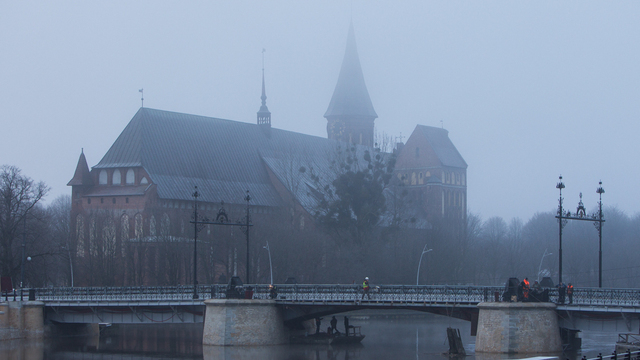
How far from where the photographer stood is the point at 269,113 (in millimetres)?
96688

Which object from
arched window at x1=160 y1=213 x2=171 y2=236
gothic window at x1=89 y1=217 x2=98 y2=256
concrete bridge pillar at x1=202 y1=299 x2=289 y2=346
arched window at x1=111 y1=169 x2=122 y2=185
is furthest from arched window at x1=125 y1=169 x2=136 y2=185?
concrete bridge pillar at x1=202 y1=299 x2=289 y2=346

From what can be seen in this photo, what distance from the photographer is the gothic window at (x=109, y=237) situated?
226 ft

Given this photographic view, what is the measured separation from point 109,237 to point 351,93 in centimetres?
5234

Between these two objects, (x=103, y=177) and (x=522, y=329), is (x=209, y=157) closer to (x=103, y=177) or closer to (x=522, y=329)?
(x=103, y=177)

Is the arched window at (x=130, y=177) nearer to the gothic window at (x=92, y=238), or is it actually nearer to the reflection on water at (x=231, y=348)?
the gothic window at (x=92, y=238)

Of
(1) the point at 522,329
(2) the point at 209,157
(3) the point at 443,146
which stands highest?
(3) the point at 443,146

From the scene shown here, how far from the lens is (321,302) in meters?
41.5

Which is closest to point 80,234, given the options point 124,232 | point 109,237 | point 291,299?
point 109,237

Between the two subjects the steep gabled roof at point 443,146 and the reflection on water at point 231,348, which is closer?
the reflection on water at point 231,348

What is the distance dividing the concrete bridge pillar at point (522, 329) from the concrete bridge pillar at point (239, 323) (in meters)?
10.7

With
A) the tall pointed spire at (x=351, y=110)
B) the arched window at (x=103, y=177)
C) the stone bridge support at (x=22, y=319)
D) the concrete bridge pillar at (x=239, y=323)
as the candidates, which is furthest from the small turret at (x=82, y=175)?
the tall pointed spire at (x=351, y=110)

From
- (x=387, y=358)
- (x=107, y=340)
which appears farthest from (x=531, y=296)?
(x=107, y=340)

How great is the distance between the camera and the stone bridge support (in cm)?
4659

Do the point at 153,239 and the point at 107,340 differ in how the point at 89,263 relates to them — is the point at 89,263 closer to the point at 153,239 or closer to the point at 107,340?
the point at 153,239
